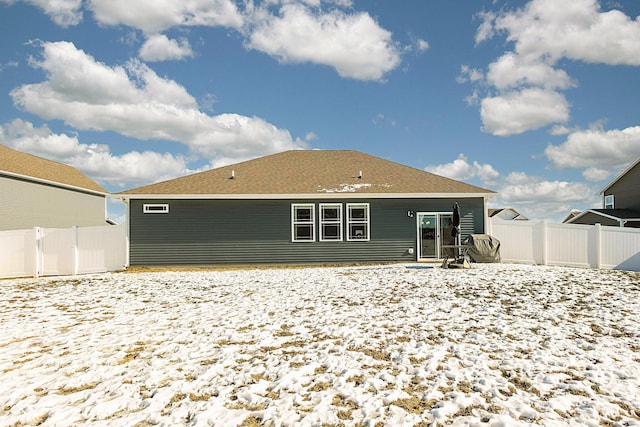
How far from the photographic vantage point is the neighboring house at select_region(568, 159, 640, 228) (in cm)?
2400

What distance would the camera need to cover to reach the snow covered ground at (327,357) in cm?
376

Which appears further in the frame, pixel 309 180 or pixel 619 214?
pixel 619 214

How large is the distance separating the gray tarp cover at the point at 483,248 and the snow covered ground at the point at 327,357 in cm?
551

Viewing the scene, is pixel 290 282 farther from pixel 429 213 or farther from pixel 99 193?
pixel 99 193

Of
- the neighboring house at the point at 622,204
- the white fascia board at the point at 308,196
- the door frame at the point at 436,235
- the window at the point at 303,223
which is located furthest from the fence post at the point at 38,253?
the neighboring house at the point at 622,204

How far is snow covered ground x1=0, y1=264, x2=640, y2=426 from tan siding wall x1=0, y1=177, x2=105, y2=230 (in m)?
12.7

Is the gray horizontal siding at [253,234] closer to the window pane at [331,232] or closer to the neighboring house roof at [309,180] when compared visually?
the window pane at [331,232]

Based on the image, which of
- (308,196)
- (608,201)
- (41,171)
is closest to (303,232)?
(308,196)

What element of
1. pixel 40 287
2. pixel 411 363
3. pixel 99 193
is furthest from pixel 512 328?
pixel 99 193

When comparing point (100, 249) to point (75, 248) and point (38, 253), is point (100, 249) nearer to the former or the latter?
point (75, 248)

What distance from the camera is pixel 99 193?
2788 centimetres

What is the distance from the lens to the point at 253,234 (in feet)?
51.9

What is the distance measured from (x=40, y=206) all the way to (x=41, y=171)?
223cm

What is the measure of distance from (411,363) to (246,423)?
7.08 feet
